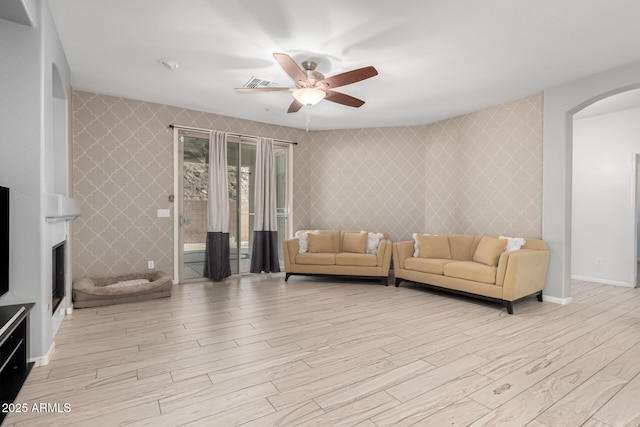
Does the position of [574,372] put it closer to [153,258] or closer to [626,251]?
[626,251]

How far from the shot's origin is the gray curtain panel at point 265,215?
579cm

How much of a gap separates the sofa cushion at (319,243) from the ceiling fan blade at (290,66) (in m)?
2.93

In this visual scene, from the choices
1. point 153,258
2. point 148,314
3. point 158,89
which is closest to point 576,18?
point 158,89

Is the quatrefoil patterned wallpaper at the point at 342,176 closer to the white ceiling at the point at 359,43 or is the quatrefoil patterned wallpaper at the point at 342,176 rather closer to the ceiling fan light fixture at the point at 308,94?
the white ceiling at the point at 359,43

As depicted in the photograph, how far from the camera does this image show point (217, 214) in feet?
17.6

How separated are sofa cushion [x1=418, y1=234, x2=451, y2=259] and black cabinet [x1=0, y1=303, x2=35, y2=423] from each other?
4.49 meters

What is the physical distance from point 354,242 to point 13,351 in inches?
171

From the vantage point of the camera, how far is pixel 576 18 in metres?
2.70

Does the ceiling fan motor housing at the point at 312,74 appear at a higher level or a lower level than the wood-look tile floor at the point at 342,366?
higher

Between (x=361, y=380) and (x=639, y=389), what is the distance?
1775mm

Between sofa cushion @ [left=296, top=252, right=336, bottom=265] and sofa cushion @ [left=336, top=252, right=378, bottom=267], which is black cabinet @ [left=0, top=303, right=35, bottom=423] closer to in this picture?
sofa cushion @ [left=296, top=252, right=336, bottom=265]

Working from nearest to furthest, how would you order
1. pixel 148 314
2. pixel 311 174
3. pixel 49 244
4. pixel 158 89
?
1. pixel 49 244
2. pixel 148 314
3. pixel 158 89
4. pixel 311 174

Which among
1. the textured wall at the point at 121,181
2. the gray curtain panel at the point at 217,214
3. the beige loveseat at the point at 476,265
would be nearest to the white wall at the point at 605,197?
the beige loveseat at the point at 476,265

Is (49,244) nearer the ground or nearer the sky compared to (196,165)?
nearer the ground
